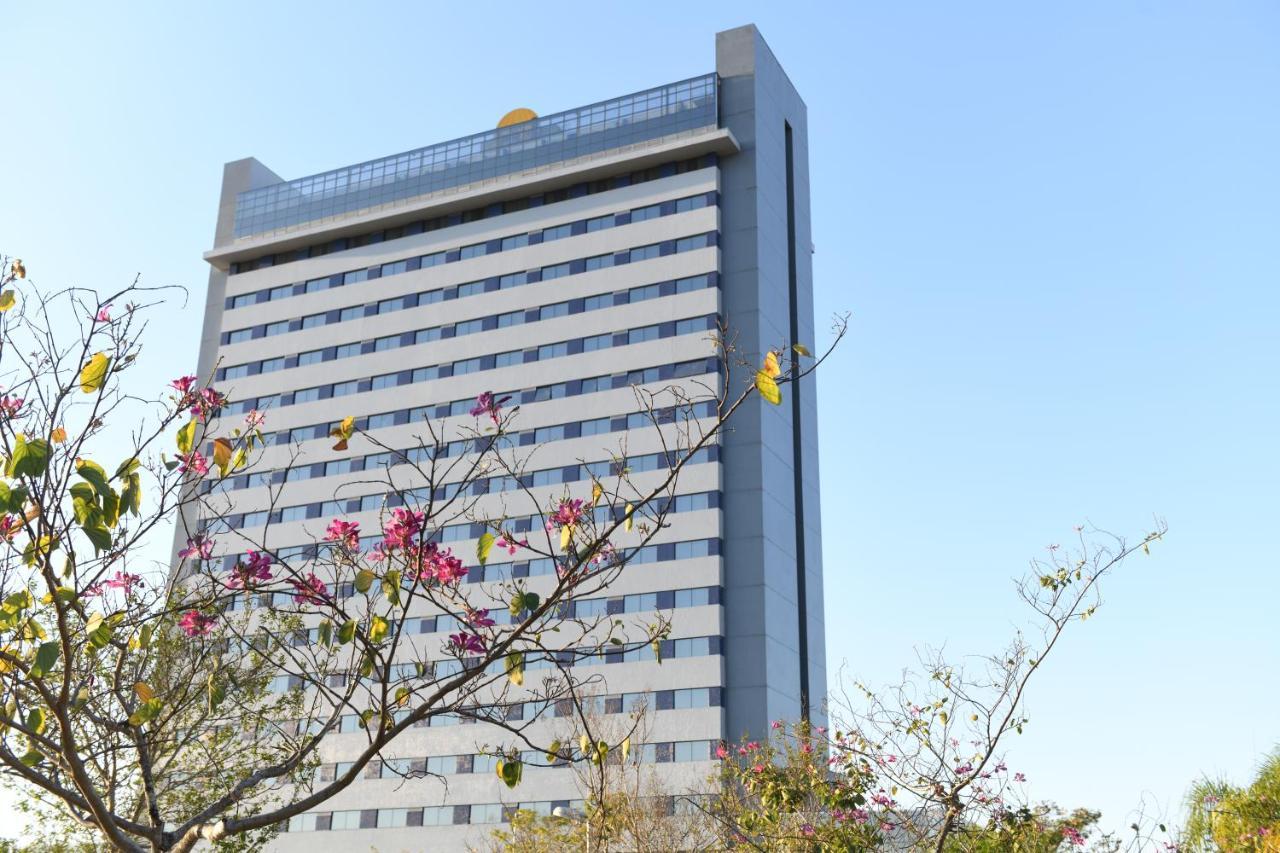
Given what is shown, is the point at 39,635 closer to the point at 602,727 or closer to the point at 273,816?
the point at 273,816

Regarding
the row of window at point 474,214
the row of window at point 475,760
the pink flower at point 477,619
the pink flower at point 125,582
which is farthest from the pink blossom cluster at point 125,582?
the row of window at point 474,214

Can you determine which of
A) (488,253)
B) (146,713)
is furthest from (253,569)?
(488,253)

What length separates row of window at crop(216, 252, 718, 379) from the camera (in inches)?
2191

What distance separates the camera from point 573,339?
56906 millimetres

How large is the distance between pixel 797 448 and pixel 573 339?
38.4 ft

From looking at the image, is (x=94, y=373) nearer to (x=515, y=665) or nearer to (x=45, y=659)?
(x=45, y=659)

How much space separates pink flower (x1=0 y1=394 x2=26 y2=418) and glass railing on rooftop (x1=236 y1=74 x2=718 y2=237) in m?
52.5

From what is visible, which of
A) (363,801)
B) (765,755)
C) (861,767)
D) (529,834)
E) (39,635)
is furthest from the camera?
(363,801)

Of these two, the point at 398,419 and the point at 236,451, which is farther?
the point at 398,419

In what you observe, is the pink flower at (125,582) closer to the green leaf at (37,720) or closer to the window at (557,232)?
the green leaf at (37,720)

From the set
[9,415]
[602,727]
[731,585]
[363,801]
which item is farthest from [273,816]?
[363,801]

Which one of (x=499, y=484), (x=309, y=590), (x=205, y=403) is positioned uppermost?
(x=499, y=484)

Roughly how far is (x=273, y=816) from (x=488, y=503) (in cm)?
4656

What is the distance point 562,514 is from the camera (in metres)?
7.16
